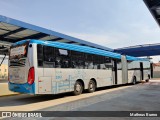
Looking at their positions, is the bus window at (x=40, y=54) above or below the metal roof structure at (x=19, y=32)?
below

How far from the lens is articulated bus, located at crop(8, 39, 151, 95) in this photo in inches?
372

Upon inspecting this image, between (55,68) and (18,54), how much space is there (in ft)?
6.13

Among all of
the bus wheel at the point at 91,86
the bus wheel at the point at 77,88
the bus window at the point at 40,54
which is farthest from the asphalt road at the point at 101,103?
the bus wheel at the point at 91,86

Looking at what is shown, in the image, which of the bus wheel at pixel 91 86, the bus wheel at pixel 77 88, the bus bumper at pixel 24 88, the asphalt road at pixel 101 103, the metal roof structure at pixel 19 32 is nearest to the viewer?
the asphalt road at pixel 101 103

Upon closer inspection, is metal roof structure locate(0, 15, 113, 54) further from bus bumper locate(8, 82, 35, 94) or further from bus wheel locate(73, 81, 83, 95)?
bus wheel locate(73, 81, 83, 95)

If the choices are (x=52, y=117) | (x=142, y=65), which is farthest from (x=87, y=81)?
(x=142, y=65)

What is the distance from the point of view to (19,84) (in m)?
9.71

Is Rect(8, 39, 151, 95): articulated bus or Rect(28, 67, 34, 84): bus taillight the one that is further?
Rect(8, 39, 151, 95): articulated bus

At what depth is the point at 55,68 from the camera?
34.7ft

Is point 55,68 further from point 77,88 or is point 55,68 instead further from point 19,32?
point 19,32

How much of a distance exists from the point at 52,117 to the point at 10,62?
4816 millimetres

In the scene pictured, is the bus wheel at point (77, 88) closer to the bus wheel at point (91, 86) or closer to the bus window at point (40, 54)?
the bus wheel at point (91, 86)

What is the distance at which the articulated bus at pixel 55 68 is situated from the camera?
9.46 metres

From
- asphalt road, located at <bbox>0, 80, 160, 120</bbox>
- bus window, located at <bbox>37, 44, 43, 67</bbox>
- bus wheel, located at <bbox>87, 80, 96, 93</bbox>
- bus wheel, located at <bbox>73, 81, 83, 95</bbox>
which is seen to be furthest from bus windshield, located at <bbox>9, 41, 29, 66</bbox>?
bus wheel, located at <bbox>87, 80, 96, 93</bbox>
